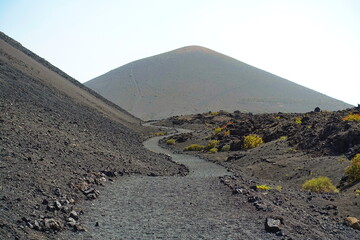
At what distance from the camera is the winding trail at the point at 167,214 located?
789cm

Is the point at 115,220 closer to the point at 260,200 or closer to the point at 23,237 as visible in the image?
the point at 23,237

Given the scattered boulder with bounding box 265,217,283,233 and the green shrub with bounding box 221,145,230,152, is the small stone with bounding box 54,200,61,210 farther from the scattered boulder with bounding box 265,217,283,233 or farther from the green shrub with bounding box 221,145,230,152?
the green shrub with bounding box 221,145,230,152

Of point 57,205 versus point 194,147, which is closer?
point 57,205

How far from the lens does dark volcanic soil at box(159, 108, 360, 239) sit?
9.64 metres

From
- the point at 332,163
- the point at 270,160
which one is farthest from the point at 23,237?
the point at 270,160

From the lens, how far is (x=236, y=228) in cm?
828

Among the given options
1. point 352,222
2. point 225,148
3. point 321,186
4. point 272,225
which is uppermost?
point 321,186

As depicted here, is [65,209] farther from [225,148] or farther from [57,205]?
[225,148]

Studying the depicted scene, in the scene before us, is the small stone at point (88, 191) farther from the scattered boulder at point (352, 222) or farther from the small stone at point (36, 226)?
the scattered boulder at point (352, 222)

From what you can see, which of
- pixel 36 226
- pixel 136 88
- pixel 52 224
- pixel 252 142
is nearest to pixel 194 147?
pixel 252 142

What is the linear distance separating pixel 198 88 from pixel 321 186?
4458 inches

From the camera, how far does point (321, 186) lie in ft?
47.4

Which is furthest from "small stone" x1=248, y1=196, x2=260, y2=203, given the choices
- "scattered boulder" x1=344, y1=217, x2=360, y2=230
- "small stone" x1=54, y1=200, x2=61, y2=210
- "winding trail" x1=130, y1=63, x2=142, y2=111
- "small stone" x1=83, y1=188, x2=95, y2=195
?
"winding trail" x1=130, y1=63, x2=142, y2=111

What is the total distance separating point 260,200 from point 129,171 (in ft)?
23.9
